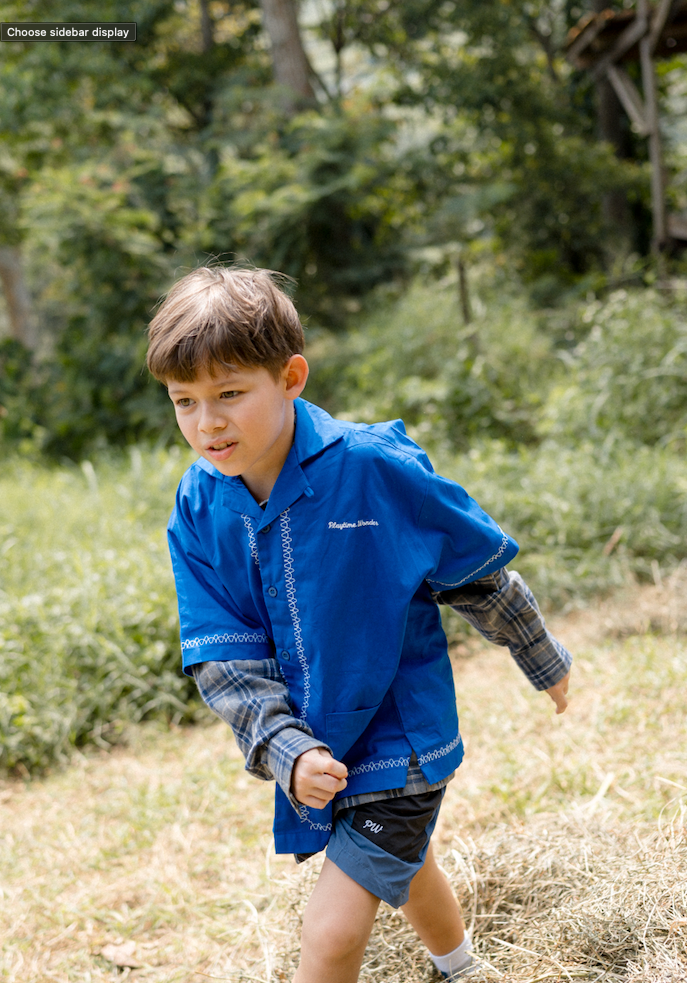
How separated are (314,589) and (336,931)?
555mm

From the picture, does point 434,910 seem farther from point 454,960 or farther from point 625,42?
point 625,42

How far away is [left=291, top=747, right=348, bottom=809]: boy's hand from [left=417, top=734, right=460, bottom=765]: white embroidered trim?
21 centimetres

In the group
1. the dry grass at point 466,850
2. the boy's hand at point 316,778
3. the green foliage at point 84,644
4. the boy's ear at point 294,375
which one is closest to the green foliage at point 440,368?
the green foliage at point 84,644

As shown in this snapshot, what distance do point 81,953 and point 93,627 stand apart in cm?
168

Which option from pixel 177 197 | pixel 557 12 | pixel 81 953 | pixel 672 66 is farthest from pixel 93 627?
pixel 557 12

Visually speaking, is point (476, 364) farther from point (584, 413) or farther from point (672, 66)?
point (672, 66)

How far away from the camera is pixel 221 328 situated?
1.34 meters

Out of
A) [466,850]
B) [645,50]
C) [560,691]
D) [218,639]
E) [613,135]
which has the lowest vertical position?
[466,850]

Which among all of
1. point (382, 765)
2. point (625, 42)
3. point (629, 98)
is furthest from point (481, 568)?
point (625, 42)

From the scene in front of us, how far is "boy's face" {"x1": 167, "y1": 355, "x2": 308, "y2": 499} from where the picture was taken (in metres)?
1.37

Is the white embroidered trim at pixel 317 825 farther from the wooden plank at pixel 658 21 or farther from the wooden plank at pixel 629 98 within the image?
the wooden plank at pixel 629 98

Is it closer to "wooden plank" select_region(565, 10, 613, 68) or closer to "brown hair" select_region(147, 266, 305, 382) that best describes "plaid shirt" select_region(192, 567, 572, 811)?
"brown hair" select_region(147, 266, 305, 382)

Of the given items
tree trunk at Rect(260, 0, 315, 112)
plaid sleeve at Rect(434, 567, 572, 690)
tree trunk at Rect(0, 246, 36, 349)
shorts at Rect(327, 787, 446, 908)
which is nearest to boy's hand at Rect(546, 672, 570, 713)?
plaid sleeve at Rect(434, 567, 572, 690)

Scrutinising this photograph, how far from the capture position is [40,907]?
236cm
